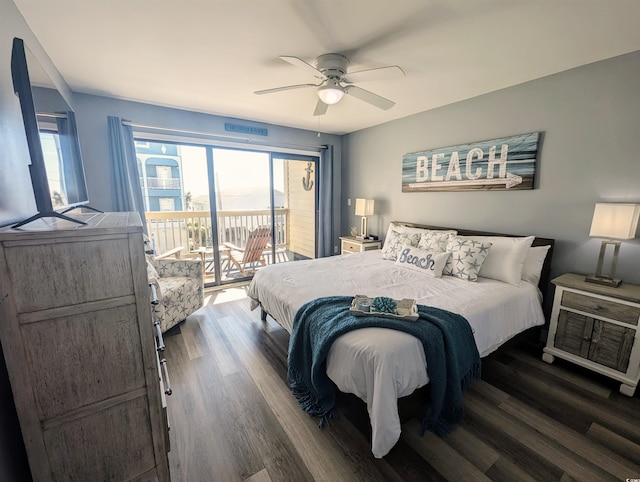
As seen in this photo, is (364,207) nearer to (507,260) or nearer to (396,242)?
(396,242)

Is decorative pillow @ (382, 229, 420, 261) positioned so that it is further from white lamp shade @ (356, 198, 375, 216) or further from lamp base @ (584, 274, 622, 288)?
lamp base @ (584, 274, 622, 288)

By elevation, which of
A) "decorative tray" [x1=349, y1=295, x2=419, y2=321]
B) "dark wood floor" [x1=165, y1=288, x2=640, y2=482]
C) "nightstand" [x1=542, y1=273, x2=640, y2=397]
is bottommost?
"dark wood floor" [x1=165, y1=288, x2=640, y2=482]

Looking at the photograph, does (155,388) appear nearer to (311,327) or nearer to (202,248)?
(311,327)

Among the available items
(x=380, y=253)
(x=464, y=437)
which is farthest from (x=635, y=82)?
(x=464, y=437)

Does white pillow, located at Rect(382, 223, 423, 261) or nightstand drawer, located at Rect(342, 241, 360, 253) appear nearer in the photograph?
white pillow, located at Rect(382, 223, 423, 261)

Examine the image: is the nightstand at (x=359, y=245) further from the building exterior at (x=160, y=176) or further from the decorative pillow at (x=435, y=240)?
the building exterior at (x=160, y=176)

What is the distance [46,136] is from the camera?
1558 mm

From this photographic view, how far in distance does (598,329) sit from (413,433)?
1.71 meters

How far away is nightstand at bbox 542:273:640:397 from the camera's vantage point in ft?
6.45

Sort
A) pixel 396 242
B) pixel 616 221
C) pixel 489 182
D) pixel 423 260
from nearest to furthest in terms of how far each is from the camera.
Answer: pixel 616 221, pixel 423 260, pixel 489 182, pixel 396 242

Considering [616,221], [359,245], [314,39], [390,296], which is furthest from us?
[359,245]

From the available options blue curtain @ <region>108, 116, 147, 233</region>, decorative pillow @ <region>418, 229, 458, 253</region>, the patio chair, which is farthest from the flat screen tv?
decorative pillow @ <region>418, 229, 458, 253</region>

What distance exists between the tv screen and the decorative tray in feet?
5.45

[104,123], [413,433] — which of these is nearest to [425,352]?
[413,433]
